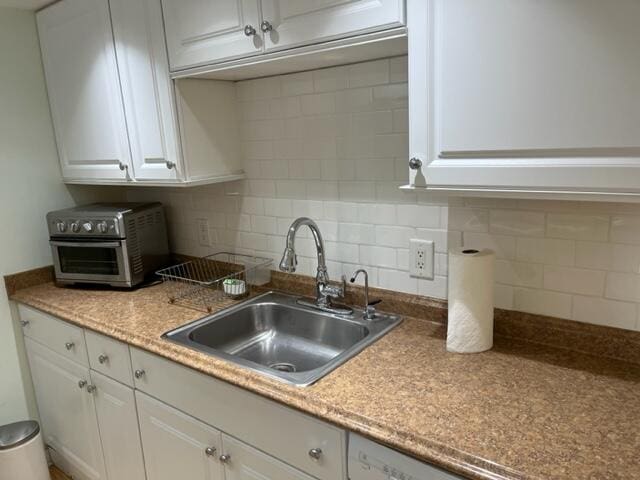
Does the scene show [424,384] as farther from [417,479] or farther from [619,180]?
[619,180]

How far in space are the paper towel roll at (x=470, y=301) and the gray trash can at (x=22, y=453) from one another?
184cm

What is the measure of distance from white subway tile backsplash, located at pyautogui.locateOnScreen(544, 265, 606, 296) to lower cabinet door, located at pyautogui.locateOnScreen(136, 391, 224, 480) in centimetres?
107

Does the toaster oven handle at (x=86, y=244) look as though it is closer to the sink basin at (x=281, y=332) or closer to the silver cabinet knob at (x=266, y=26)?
the sink basin at (x=281, y=332)

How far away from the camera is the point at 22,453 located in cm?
204

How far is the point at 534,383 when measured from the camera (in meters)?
1.21

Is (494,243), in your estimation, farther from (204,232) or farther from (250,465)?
(204,232)

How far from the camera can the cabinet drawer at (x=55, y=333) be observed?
1926mm

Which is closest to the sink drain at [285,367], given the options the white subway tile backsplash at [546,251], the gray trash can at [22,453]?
the white subway tile backsplash at [546,251]

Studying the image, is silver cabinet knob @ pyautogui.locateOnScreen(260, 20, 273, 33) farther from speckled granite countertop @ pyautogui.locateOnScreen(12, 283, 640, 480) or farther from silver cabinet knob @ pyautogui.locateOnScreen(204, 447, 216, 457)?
silver cabinet knob @ pyautogui.locateOnScreen(204, 447, 216, 457)

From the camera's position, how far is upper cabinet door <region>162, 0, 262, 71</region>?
1457 mm

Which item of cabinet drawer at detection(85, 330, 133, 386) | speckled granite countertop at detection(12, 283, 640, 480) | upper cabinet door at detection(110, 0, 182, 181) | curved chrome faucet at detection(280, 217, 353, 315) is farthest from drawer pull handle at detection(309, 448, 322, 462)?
upper cabinet door at detection(110, 0, 182, 181)

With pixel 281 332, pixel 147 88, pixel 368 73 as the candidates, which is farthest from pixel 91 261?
pixel 368 73

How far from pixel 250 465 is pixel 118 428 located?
0.76 metres

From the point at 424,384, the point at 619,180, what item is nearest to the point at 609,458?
the point at 424,384
